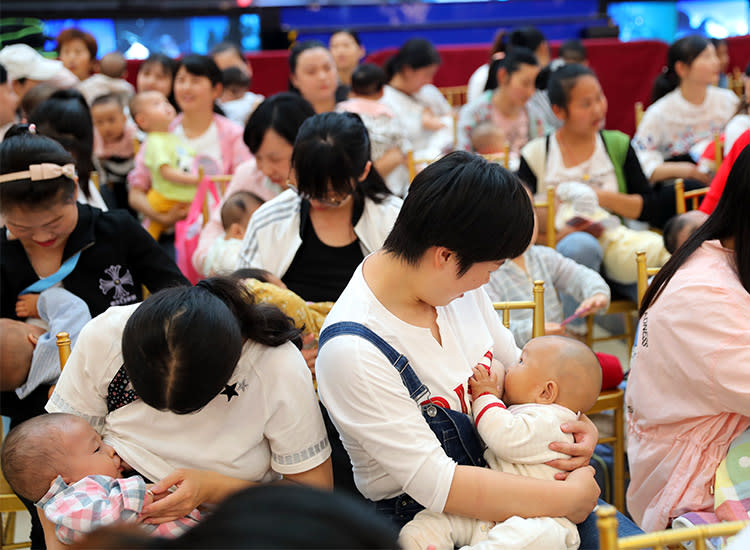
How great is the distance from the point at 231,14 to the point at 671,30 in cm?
515

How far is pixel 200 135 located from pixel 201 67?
34 centimetres

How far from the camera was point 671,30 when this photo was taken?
9086 millimetres

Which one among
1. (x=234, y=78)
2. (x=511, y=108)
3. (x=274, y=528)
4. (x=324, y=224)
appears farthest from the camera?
(x=234, y=78)

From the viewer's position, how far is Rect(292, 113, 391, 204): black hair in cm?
224

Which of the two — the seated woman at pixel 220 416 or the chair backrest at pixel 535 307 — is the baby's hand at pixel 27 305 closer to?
the seated woman at pixel 220 416

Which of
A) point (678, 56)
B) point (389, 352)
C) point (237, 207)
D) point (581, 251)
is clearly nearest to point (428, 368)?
point (389, 352)

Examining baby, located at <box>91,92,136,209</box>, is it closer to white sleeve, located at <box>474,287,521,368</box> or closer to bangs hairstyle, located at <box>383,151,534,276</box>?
white sleeve, located at <box>474,287,521,368</box>

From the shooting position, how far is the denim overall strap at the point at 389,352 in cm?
143

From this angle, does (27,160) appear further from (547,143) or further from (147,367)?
(547,143)

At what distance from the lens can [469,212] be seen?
138 cm

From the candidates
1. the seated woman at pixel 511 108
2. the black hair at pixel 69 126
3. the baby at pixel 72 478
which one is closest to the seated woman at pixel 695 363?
the baby at pixel 72 478

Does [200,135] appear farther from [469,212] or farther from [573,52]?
[573,52]

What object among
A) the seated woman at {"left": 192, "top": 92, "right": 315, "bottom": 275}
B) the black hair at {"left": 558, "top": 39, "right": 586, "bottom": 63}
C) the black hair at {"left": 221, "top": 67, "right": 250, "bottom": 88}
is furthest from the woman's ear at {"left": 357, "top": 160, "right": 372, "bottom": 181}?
the black hair at {"left": 558, "top": 39, "right": 586, "bottom": 63}

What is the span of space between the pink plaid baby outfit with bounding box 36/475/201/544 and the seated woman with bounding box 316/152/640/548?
0.39 meters
